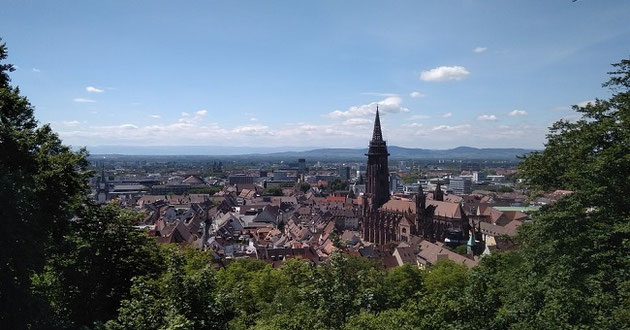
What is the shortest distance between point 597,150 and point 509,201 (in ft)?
416

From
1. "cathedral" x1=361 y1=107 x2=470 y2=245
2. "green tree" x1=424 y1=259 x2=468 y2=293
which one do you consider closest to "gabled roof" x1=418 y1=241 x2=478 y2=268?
"green tree" x1=424 y1=259 x2=468 y2=293

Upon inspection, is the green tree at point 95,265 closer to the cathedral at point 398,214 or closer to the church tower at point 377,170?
the cathedral at point 398,214

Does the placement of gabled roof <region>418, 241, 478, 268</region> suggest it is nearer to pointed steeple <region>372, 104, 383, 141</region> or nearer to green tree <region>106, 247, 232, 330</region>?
pointed steeple <region>372, 104, 383, 141</region>

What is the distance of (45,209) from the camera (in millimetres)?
14297

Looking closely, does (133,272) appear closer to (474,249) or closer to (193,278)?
(193,278)

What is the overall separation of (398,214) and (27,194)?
2838 inches

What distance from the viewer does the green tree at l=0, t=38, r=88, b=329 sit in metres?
11.0

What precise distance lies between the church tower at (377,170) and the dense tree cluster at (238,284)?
64.9 meters

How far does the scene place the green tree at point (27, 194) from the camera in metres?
11.0

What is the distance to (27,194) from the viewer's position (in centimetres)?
1220

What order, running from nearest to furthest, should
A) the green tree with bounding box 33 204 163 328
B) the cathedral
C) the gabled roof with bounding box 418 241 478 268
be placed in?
the green tree with bounding box 33 204 163 328 < the gabled roof with bounding box 418 241 478 268 < the cathedral

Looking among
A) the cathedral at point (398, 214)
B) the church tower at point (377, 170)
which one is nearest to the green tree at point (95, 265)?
the cathedral at point (398, 214)

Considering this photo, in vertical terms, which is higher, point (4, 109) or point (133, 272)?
point (4, 109)

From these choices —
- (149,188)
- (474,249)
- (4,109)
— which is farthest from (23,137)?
(149,188)
